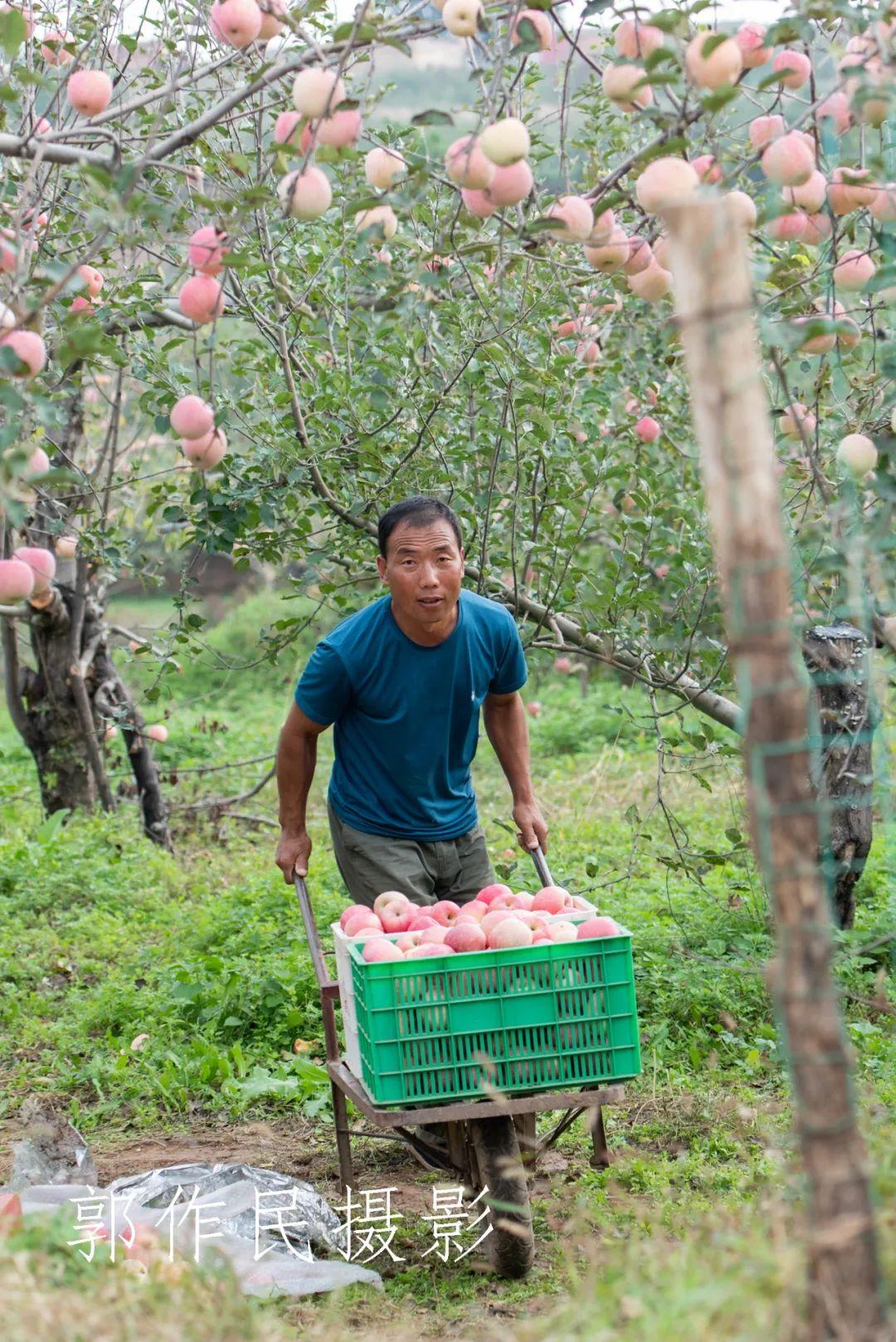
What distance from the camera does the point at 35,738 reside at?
7781mm

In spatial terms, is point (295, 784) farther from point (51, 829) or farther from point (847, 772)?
point (51, 829)

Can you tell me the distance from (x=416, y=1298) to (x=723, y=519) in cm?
208

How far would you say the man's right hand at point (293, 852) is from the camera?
13.2 ft

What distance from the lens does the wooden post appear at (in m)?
1.96

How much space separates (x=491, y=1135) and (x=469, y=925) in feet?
1.57

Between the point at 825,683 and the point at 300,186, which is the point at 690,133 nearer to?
the point at 825,683

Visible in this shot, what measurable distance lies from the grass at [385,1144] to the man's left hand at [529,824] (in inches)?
6.8

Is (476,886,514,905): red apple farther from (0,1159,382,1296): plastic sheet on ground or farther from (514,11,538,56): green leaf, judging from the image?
(514,11,538,56): green leaf

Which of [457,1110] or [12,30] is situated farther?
[457,1110]

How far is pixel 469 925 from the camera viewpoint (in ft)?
10.8

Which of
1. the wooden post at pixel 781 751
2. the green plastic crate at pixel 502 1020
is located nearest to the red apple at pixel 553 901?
the green plastic crate at pixel 502 1020

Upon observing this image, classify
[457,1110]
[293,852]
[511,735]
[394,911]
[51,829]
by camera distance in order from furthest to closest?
[51,829] < [511,735] < [293,852] < [394,911] < [457,1110]

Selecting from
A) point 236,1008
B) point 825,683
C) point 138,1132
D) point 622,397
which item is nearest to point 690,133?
point 622,397

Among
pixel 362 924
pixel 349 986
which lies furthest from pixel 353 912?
pixel 349 986
